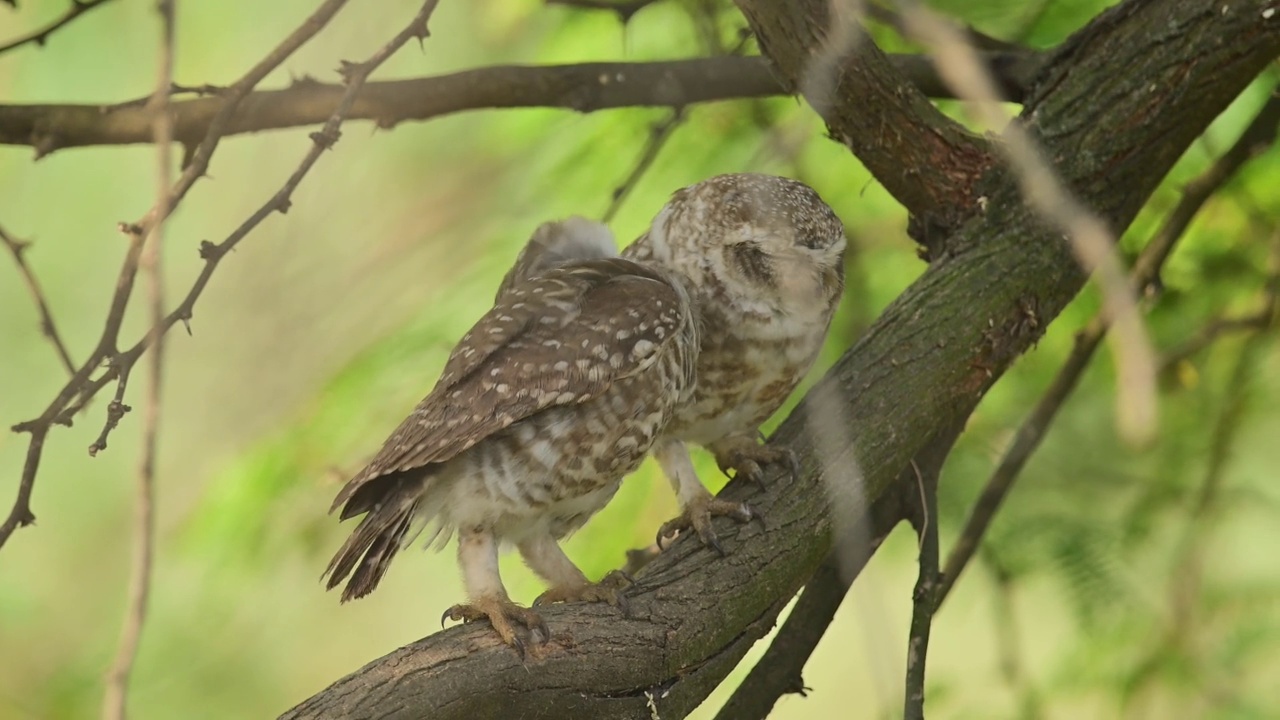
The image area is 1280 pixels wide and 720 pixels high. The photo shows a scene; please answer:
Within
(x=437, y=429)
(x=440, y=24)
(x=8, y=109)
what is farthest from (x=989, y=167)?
(x=440, y=24)

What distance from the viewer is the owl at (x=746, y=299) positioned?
3.04m

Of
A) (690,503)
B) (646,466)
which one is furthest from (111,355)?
(646,466)

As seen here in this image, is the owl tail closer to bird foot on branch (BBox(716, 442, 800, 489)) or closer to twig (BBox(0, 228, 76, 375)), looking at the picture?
twig (BBox(0, 228, 76, 375))

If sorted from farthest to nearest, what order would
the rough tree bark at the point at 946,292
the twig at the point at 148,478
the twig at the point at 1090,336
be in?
the twig at the point at 1090,336, the rough tree bark at the point at 946,292, the twig at the point at 148,478

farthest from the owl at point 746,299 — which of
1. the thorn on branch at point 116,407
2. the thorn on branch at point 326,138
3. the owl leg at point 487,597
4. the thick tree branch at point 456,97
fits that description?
the thorn on branch at point 116,407

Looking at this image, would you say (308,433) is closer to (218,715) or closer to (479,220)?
(479,220)

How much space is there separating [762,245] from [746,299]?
135 millimetres

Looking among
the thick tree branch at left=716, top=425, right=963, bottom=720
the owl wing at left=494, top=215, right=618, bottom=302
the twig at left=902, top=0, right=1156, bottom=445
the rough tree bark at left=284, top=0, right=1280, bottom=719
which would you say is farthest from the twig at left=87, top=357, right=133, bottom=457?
the thick tree branch at left=716, top=425, right=963, bottom=720

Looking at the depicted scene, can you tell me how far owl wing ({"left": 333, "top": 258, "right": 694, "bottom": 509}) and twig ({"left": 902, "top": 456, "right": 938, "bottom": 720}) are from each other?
820 millimetres

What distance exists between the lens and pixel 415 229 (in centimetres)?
427

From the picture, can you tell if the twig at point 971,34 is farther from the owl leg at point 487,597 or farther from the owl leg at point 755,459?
the owl leg at point 487,597

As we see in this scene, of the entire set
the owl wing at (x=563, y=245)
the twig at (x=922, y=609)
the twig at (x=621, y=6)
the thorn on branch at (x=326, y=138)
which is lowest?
the twig at (x=922, y=609)

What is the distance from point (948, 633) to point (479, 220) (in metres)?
2.94

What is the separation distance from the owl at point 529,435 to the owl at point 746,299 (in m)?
0.17
